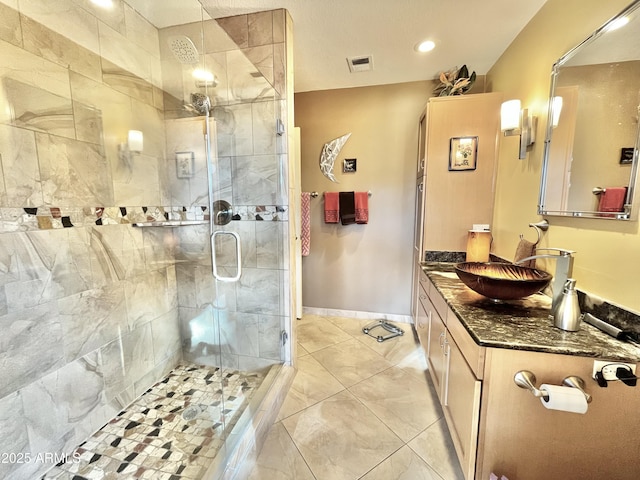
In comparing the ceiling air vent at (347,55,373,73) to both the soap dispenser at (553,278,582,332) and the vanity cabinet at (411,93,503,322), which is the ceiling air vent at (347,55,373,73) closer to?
the vanity cabinet at (411,93,503,322)

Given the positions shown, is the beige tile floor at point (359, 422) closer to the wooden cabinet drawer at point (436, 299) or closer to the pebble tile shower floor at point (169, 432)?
the pebble tile shower floor at point (169, 432)

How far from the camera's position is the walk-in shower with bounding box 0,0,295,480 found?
1.26 meters

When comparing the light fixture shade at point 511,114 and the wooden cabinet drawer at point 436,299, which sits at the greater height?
the light fixture shade at point 511,114

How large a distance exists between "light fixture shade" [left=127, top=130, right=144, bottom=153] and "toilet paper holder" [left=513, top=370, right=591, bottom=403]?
2442 mm

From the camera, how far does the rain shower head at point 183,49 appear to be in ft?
6.24

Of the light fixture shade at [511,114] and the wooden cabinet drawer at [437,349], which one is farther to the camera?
the light fixture shade at [511,114]

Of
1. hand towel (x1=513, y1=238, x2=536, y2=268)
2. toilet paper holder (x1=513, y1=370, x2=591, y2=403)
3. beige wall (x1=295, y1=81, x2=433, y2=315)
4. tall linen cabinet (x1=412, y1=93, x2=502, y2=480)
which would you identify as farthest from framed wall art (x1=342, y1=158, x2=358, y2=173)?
toilet paper holder (x1=513, y1=370, x2=591, y2=403)

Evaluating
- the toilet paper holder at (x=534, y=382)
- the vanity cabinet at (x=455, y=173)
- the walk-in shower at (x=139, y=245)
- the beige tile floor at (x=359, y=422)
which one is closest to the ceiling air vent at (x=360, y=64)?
the vanity cabinet at (x=455, y=173)

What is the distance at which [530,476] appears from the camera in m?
1.04

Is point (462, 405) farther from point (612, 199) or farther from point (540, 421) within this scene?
point (612, 199)

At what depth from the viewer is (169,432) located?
161cm

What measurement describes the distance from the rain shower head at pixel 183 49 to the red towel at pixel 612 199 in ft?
8.28

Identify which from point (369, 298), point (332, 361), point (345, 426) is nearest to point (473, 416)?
point (345, 426)

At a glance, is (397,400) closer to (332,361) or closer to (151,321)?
(332,361)
